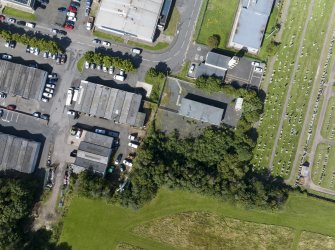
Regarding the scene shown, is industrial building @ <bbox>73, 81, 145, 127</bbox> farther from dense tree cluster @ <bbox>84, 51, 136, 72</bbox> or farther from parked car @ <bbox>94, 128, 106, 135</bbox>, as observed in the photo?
dense tree cluster @ <bbox>84, 51, 136, 72</bbox>

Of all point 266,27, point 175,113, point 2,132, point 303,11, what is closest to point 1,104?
point 2,132

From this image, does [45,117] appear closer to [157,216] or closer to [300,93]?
[157,216]

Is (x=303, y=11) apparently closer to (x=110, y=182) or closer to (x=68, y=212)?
(x=110, y=182)

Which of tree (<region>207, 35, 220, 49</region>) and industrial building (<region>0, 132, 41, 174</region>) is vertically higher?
tree (<region>207, 35, 220, 49</region>)

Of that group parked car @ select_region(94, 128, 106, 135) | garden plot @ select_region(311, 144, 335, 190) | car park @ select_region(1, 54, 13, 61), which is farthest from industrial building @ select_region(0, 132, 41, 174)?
garden plot @ select_region(311, 144, 335, 190)

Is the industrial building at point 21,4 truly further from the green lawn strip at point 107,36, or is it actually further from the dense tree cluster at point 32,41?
the green lawn strip at point 107,36
